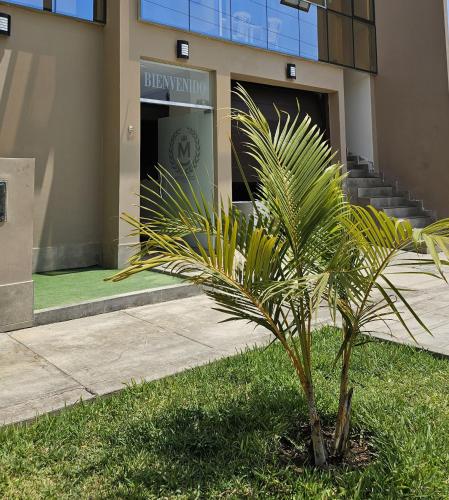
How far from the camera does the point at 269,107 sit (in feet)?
38.3

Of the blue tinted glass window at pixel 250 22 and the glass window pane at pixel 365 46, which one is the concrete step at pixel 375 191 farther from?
the blue tinted glass window at pixel 250 22

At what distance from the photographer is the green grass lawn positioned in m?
2.35

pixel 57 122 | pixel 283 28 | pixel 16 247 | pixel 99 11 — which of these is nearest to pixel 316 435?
pixel 16 247

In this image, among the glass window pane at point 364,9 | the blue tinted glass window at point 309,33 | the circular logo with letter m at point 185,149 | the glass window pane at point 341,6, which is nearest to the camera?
the circular logo with letter m at point 185,149

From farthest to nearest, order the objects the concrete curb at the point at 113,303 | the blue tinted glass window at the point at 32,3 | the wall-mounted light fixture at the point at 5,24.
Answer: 1. the blue tinted glass window at the point at 32,3
2. the wall-mounted light fixture at the point at 5,24
3. the concrete curb at the point at 113,303

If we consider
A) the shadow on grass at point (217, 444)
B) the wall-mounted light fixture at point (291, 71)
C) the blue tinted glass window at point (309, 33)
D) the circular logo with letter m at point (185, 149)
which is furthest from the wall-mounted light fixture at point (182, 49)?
the shadow on grass at point (217, 444)

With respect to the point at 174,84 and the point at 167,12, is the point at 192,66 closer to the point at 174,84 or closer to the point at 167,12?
the point at 174,84

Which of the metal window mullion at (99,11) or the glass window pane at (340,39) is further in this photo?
the glass window pane at (340,39)

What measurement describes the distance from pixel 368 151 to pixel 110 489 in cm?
1294

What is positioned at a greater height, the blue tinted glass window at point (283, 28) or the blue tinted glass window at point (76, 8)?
the blue tinted glass window at point (283, 28)

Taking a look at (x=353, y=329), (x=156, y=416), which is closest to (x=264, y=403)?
(x=156, y=416)

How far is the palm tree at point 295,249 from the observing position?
87.2 inches

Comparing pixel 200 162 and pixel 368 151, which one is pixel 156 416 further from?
pixel 368 151

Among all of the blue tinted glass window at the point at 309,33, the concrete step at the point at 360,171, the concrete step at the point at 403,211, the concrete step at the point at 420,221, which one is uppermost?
the blue tinted glass window at the point at 309,33
